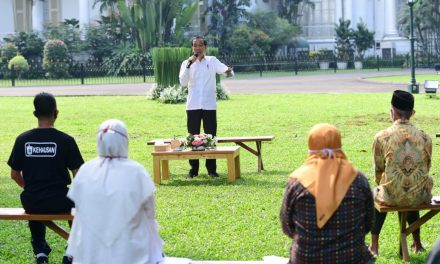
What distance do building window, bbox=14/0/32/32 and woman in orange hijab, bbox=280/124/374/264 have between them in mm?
57059

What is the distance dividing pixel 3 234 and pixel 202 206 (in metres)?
2.24

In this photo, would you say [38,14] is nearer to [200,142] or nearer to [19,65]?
[19,65]

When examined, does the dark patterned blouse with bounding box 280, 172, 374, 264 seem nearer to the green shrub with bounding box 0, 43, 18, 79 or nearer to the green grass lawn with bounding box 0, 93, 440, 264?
the green grass lawn with bounding box 0, 93, 440, 264

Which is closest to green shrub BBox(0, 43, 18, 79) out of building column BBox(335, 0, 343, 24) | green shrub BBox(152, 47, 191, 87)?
green shrub BBox(152, 47, 191, 87)

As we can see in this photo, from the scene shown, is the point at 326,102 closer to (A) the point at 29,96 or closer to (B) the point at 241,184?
(A) the point at 29,96

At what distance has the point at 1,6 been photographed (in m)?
61.5

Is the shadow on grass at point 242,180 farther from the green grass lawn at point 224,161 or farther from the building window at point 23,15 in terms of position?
the building window at point 23,15

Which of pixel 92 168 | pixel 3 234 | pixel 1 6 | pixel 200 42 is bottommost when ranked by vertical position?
pixel 3 234

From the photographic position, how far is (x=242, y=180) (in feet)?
38.9

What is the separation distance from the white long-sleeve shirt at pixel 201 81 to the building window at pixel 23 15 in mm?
50066

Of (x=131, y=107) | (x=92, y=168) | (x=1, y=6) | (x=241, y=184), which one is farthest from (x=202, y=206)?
(x=1, y=6)

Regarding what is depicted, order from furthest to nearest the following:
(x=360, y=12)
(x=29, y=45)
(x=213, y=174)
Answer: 1. (x=360, y=12)
2. (x=29, y=45)
3. (x=213, y=174)

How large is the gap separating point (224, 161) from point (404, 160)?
24.2ft

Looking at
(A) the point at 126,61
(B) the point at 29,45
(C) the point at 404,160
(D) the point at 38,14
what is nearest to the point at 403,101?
(C) the point at 404,160
